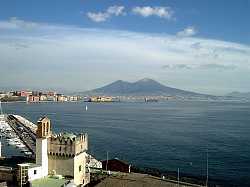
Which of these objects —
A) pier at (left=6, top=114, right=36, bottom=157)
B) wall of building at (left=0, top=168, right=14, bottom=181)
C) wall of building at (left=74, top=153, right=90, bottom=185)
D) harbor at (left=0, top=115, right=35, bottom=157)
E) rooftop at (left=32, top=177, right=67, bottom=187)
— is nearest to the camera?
rooftop at (left=32, top=177, right=67, bottom=187)

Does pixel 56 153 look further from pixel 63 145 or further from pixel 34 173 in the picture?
pixel 34 173

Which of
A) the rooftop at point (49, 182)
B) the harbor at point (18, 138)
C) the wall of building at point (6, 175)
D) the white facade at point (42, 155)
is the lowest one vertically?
the harbor at point (18, 138)

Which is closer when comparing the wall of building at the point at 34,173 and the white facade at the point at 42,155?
the wall of building at the point at 34,173

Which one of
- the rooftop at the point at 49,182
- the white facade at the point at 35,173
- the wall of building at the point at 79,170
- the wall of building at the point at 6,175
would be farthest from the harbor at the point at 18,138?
the rooftop at the point at 49,182

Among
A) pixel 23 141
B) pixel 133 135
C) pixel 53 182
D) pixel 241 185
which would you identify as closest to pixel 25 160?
pixel 53 182

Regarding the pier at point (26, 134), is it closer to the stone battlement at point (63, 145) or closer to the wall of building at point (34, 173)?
the stone battlement at point (63, 145)

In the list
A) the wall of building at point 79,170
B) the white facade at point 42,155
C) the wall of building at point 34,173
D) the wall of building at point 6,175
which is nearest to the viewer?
the wall of building at point 34,173

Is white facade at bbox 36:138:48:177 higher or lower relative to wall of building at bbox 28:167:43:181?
higher

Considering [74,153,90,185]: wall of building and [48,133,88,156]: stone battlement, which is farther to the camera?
[74,153,90,185]: wall of building

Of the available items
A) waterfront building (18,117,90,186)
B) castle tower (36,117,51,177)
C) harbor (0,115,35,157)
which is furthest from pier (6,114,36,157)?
castle tower (36,117,51,177)

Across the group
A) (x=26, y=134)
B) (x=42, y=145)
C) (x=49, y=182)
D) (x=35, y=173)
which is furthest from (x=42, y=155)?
(x=26, y=134)

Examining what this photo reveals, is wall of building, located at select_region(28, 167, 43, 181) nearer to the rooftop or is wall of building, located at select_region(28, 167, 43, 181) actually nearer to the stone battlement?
the rooftop

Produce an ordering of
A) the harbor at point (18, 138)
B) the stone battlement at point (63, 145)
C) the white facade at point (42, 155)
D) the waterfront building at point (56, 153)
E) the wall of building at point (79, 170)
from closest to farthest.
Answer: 1. the white facade at point (42, 155)
2. the waterfront building at point (56, 153)
3. the stone battlement at point (63, 145)
4. the wall of building at point (79, 170)
5. the harbor at point (18, 138)

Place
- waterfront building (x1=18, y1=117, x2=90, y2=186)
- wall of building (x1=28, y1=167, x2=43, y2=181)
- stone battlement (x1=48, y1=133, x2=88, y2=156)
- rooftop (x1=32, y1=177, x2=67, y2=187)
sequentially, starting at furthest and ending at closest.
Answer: stone battlement (x1=48, y1=133, x2=88, y2=156)
waterfront building (x1=18, y1=117, x2=90, y2=186)
wall of building (x1=28, y1=167, x2=43, y2=181)
rooftop (x1=32, y1=177, x2=67, y2=187)
